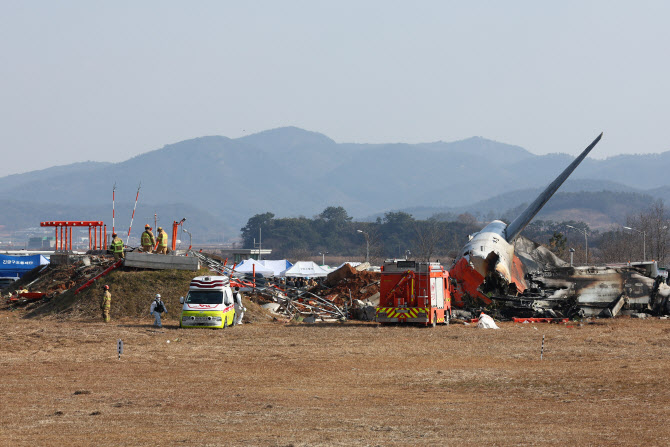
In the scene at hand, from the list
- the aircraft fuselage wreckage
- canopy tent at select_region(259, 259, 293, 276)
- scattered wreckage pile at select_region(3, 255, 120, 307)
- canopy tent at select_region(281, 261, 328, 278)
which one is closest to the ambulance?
scattered wreckage pile at select_region(3, 255, 120, 307)

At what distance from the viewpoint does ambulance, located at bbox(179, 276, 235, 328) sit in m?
37.5

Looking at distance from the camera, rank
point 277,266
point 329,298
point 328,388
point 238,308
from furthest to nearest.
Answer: point 277,266 → point 329,298 → point 238,308 → point 328,388

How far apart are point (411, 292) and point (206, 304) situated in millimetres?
9571

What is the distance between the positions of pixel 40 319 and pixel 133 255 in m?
5.61

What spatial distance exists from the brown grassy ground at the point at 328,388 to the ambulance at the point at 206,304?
1.13m

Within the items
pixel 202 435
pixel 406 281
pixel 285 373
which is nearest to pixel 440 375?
pixel 285 373

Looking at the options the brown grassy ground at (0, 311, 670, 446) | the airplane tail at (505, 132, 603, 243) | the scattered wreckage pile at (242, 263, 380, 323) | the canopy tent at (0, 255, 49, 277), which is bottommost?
the brown grassy ground at (0, 311, 670, 446)

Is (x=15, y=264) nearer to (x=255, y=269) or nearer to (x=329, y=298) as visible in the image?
(x=255, y=269)

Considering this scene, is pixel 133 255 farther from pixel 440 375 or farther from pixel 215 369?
pixel 440 375

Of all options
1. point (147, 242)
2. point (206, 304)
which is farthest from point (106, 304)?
point (147, 242)

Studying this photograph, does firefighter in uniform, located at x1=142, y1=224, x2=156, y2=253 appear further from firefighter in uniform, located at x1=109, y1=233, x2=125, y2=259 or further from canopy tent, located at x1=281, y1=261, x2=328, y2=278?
canopy tent, located at x1=281, y1=261, x2=328, y2=278

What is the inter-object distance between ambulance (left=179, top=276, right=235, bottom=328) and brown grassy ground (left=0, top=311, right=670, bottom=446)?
3.70 ft

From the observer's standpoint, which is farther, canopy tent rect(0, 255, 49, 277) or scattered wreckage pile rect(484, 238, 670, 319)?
canopy tent rect(0, 255, 49, 277)

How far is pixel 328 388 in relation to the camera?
69.6 ft
